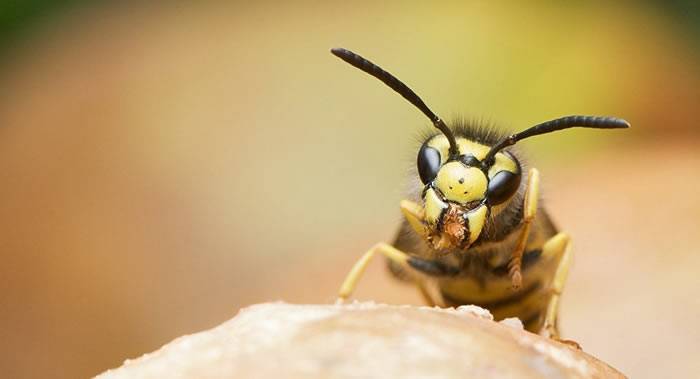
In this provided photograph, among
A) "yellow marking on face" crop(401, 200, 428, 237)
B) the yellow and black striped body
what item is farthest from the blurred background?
→ "yellow marking on face" crop(401, 200, 428, 237)

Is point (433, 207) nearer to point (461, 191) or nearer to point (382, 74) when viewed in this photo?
point (461, 191)

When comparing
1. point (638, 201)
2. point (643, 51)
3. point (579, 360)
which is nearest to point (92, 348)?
A: point (638, 201)

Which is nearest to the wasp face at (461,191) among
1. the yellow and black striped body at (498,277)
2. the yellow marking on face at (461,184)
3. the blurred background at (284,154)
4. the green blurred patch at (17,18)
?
the yellow marking on face at (461,184)

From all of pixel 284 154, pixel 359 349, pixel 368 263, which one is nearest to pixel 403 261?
pixel 368 263

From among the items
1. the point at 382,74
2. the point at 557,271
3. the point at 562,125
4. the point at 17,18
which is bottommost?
the point at 557,271

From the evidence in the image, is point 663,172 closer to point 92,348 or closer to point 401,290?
point 401,290

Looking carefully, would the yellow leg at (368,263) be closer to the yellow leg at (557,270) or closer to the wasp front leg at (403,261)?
the wasp front leg at (403,261)

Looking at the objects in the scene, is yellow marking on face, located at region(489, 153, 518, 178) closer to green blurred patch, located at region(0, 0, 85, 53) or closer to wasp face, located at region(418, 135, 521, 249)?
wasp face, located at region(418, 135, 521, 249)
